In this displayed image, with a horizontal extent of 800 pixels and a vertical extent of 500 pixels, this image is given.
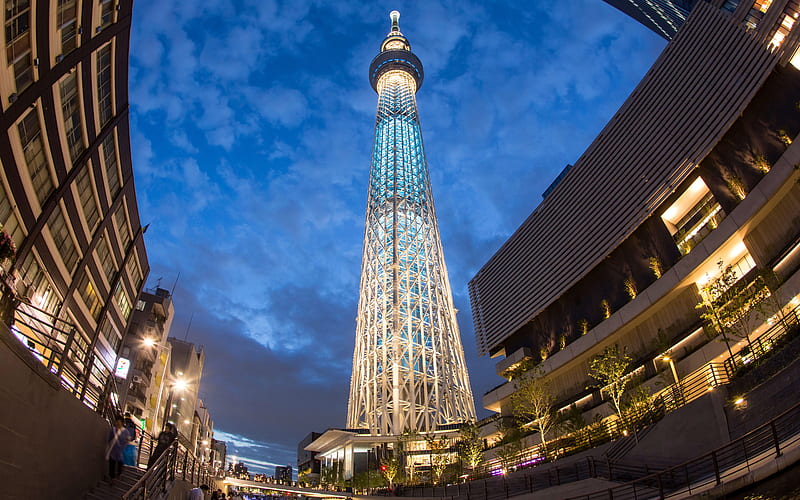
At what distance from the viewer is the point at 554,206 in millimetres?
51969

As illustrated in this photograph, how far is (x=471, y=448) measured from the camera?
4422 centimetres

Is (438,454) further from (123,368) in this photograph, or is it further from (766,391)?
(766,391)

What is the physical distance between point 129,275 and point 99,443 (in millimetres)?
27190

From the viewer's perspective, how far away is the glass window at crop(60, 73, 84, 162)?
20.2 m

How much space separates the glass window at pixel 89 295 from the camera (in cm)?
2971

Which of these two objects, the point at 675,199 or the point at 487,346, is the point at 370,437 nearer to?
the point at 487,346

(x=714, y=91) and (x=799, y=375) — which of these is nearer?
(x=799, y=375)

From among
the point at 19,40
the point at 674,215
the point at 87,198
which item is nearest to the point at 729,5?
the point at 674,215

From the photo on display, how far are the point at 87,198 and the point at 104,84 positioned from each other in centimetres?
591

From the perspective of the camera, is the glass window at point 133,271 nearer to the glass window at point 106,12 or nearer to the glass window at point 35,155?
the glass window at point 35,155

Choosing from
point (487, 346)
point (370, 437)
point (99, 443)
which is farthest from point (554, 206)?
point (99, 443)

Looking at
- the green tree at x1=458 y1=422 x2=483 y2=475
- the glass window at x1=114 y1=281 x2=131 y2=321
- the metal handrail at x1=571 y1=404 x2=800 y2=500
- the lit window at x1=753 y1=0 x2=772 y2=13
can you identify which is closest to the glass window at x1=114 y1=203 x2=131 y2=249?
the glass window at x1=114 y1=281 x2=131 y2=321

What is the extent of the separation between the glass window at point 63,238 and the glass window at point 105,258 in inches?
114

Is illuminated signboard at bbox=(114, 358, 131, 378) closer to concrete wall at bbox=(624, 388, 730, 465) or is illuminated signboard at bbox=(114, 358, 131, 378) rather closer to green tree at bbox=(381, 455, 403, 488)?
green tree at bbox=(381, 455, 403, 488)
